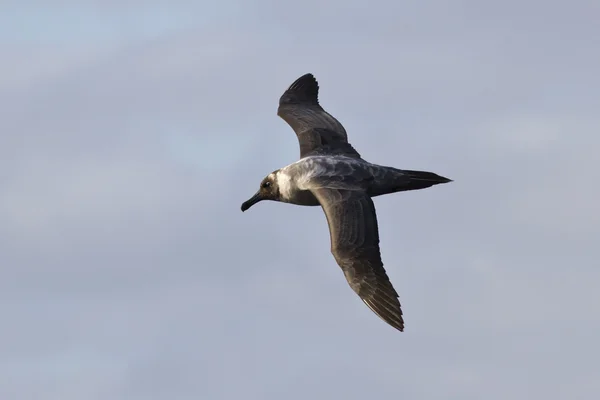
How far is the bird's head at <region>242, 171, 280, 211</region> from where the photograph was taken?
32.1m

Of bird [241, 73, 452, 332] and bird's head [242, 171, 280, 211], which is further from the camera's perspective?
bird's head [242, 171, 280, 211]

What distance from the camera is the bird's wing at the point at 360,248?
91.7 ft

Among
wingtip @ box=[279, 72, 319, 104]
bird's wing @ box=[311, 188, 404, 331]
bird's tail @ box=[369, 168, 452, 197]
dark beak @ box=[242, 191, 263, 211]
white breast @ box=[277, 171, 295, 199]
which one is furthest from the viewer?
wingtip @ box=[279, 72, 319, 104]

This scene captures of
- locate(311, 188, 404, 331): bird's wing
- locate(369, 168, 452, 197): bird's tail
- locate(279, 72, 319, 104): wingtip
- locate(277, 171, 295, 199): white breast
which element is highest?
locate(279, 72, 319, 104): wingtip

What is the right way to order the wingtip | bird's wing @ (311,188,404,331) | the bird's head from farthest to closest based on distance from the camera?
the wingtip
the bird's head
bird's wing @ (311,188,404,331)

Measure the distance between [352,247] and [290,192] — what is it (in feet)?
10.7

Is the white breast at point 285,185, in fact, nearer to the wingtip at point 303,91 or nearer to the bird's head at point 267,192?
the bird's head at point 267,192

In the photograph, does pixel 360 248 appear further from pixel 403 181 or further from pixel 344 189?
pixel 403 181

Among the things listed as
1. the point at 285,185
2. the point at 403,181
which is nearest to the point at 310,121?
the point at 285,185

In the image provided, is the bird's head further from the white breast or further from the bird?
the white breast

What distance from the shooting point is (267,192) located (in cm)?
3247

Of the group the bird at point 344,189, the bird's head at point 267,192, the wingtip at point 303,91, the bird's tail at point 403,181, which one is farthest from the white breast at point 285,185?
the wingtip at point 303,91

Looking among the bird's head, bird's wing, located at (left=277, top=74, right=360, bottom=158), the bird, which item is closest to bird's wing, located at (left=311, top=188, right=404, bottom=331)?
the bird

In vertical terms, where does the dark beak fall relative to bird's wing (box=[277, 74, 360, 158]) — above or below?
below
